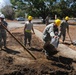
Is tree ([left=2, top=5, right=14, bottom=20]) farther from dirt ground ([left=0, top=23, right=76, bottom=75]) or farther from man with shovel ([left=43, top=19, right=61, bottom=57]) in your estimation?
man with shovel ([left=43, top=19, right=61, bottom=57])

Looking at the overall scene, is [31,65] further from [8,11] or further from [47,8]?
[8,11]

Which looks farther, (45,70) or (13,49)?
(13,49)

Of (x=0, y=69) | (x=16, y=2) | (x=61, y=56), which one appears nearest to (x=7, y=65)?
(x=0, y=69)

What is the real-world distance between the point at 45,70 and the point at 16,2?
1715 inches

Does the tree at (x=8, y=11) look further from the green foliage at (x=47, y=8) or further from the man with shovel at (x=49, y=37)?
the man with shovel at (x=49, y=37)

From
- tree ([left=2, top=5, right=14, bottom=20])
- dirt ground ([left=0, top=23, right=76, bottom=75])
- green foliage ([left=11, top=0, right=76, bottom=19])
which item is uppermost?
dirt ground ([left=0, top=23, right=76, bottom=75])

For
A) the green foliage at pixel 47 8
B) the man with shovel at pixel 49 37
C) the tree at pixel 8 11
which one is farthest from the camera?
the tree at pixel 8 11

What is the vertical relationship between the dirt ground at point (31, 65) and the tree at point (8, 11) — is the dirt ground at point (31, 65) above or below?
above

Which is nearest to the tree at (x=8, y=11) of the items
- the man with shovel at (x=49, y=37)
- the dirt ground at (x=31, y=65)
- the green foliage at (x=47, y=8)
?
the green foliage at (x=47, y=8)

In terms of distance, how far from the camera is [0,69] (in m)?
9.43

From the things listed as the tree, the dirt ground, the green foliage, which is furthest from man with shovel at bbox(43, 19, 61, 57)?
the tree

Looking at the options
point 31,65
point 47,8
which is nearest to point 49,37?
point 31,65

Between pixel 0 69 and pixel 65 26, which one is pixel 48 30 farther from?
pixel 65 26

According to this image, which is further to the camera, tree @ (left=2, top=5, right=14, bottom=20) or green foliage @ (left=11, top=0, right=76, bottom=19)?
tree @ (left=2, top=5, right=14, bottom=20)
